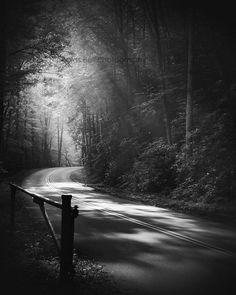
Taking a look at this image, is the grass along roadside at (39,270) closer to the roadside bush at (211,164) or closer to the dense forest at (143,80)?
the roadside bush at (211,164)

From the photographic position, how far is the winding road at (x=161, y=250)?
5917 mm

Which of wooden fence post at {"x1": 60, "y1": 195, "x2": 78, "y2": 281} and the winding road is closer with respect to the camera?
wooden fence post at {"x1": 60, "y1": 195, "x2": 78, "y2": 281}

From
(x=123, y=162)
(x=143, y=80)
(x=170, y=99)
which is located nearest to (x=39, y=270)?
(x=170, y=99)

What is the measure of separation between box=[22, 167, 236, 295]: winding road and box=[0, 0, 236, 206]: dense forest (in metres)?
5.42

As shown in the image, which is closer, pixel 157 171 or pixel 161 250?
pixel 161 250

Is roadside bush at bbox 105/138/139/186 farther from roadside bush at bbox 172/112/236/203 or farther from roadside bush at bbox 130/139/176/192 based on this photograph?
roadside bush at bbox 172/112/236/203

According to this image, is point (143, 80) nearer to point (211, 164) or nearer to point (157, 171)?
point (157, 171)

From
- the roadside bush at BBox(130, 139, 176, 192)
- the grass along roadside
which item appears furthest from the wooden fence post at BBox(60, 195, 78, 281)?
the roadside bush at BBox(130, 139, 176, 192)

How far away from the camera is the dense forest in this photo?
17438 mm

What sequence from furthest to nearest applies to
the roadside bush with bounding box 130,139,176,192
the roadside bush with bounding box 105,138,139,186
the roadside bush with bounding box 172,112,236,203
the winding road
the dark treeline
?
the roadside bush with bounding box 105,138,139,186 → the roadside bush with bounding box 130,139,176,192 → the dark treeline → the roadside bush with bounding box 172,112,236,203 → the winding road

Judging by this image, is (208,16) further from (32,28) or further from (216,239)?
(216,239)

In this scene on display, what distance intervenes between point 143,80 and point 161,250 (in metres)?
25.4

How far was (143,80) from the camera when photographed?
106ft

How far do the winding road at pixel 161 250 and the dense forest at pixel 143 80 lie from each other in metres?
5.42
